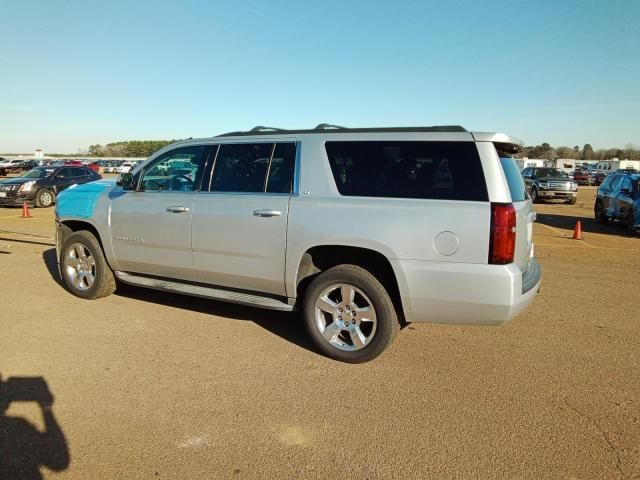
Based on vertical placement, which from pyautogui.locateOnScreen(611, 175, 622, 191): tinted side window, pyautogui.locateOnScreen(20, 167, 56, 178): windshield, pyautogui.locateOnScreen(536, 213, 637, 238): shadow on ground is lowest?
pyautogui.locateOnScreen(536, 213, 637, 238): shadow on ground

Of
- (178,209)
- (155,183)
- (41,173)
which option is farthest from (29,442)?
(41,173)

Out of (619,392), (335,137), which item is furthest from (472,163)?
(619,392)

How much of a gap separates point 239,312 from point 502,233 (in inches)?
122

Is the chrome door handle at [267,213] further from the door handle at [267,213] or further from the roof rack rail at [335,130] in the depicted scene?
the roof rack rail at [335,130]

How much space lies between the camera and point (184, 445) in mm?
2828

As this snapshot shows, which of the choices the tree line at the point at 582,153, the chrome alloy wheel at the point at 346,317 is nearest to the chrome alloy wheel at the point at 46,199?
the chrome alloy wheel at the point at 346,317

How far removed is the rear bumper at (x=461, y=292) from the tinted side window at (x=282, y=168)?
1278 mm

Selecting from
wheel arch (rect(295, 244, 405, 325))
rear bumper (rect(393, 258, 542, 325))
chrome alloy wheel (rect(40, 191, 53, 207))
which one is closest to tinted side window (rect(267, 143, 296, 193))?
wheel arch (rect(295, 244, 405, 325))

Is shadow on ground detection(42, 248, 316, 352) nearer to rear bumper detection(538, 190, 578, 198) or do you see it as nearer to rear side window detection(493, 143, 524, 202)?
rear side window detection(493, 143, 524, 202)

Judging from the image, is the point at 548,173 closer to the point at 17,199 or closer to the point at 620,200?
the point at 620,200

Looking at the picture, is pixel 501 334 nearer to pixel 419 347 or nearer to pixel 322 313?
pixel 419 347

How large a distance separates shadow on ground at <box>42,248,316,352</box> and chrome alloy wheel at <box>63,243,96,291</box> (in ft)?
1.41

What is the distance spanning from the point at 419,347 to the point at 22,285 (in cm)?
532

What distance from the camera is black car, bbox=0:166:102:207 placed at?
16.8 meters
